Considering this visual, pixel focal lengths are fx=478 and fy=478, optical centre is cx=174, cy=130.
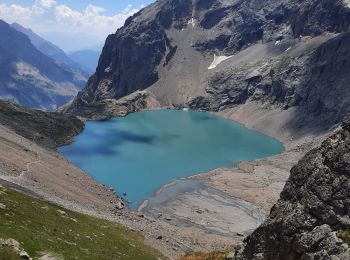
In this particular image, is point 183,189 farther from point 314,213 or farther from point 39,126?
point 314,213

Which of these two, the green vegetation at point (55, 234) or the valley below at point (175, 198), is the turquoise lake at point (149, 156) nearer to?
the valley below at point (175, 198)

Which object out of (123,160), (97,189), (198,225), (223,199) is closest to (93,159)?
(123,160)

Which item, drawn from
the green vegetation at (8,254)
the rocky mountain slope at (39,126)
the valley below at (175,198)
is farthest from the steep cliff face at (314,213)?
the rocky mountain slope at (39,126)

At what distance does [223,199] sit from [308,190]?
86468 mm

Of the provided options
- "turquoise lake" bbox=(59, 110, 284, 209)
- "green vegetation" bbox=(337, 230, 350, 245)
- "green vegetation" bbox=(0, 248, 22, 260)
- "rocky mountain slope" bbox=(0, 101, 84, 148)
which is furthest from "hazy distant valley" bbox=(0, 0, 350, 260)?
"rocky mountain slope" bbox=(0, 101, 84, 148)

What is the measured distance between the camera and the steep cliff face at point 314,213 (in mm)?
23688

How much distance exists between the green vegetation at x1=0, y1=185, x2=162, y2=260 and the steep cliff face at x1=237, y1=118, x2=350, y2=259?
15232 millimetres

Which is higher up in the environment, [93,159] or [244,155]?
[244,155]

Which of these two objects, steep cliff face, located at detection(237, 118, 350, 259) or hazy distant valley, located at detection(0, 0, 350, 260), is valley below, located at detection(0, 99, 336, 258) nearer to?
hazy distant valley, located at detection(0, 0, 350, 260)

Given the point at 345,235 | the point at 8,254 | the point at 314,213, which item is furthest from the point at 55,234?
the point at 345,235

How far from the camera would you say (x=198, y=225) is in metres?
92.4

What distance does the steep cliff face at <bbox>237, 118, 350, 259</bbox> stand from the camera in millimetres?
23688

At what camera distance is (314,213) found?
2534 centimetres

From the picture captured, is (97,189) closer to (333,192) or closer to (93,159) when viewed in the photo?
(93,159)
